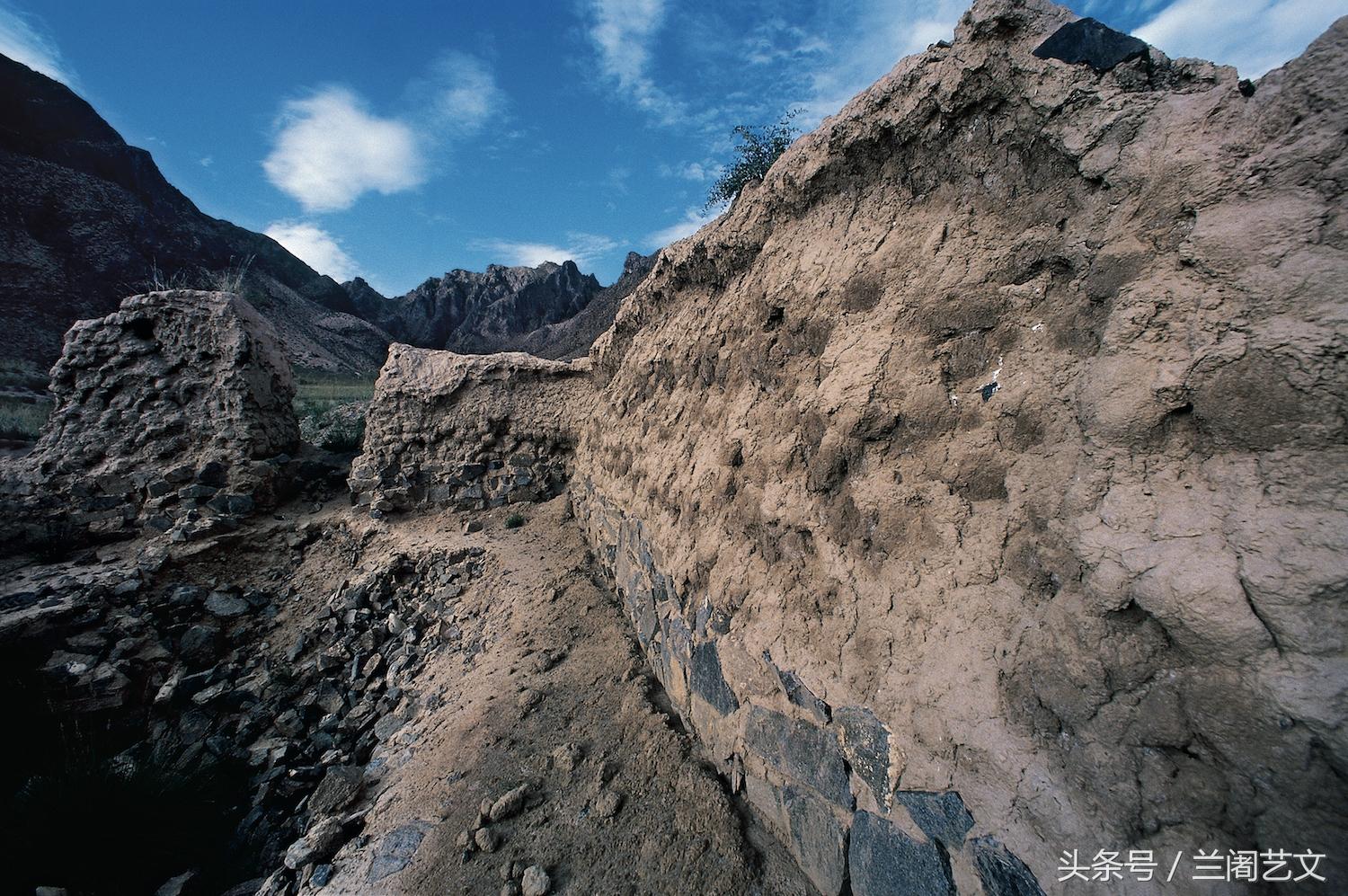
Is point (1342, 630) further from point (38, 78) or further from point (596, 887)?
point (38, 78)

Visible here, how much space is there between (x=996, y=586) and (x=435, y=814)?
9.68 ft

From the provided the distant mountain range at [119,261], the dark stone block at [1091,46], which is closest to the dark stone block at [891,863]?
the dark stone block at [1091,46]

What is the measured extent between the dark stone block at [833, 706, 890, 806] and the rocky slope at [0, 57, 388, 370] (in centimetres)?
2646

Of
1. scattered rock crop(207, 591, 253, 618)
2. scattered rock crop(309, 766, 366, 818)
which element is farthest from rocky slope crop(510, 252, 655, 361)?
scattered rock crop(309, 766, 366, 818)


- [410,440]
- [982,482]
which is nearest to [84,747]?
[410,440]

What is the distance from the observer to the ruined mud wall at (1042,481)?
42.4 inches

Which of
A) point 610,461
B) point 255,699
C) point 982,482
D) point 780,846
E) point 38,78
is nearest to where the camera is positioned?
point 982,482

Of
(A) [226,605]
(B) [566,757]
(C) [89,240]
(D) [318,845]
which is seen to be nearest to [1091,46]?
(B) [566,757]

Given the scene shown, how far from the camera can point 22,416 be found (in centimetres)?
1166

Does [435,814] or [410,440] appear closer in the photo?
[435,814]

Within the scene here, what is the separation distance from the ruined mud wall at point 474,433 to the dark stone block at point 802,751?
465 cm

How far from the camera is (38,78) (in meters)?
28.6

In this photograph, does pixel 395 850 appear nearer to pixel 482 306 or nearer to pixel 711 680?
pixel 711 680

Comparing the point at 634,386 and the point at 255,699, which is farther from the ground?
the point at 634,386
